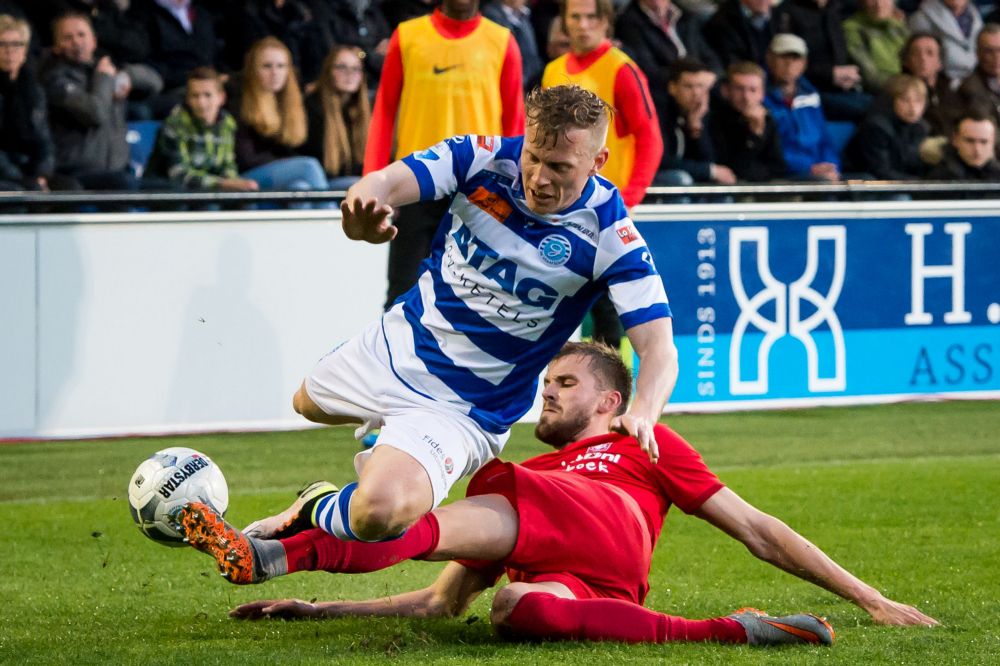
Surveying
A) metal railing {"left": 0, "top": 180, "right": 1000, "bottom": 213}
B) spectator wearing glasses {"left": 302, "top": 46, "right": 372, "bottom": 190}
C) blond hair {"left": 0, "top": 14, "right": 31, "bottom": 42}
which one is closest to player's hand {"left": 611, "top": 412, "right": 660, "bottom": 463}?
metal railing {"left": 0, "top": 180, "right": 1000, "bottom": 213}

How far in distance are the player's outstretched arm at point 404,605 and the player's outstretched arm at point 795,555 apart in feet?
2.42

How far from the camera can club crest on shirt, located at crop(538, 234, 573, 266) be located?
432 centimetres

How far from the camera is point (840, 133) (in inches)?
460

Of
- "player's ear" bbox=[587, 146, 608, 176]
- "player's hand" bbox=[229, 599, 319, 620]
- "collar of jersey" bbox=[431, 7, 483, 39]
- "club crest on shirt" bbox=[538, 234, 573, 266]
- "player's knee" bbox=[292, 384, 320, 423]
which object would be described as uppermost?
"collar of jersey" bbox=[431, 7, 483, 39]

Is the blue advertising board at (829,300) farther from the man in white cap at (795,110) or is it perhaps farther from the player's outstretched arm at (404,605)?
the player's outstretched arm at (404,605)

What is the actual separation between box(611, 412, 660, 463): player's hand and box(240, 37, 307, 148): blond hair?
19.7 ft

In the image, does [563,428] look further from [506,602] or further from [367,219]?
[367,219]

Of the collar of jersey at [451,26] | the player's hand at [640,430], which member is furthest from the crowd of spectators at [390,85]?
the player's hand at [640,430]

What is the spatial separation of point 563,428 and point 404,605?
724mm

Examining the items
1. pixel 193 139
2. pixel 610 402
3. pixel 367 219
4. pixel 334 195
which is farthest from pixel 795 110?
pixel 367 219

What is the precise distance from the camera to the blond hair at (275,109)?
9289 millimetres

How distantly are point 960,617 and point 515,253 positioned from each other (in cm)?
168

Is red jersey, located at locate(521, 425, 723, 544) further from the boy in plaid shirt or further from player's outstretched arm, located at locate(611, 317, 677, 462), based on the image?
the boy in plaid shirt

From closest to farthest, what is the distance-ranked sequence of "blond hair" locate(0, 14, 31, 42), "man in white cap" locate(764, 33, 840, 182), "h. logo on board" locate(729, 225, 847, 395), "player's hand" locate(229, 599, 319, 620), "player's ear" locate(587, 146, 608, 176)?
"player's ear" locate(587, 146, 608, 176)
"player's hand" locate(229, 599, 319, 620)
"blond hair" locate(0, 14, 31, 42)
"h. logo on board" locate(729, 225, 847, 395)
"man in white cap" locate(764, 33, 840, 182)
